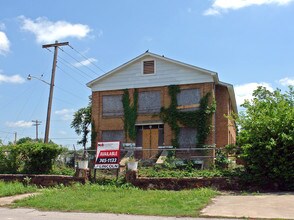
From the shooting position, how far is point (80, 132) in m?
43.6

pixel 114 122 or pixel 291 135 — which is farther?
pixel 114 122

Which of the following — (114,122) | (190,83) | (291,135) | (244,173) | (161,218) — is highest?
(190,83)

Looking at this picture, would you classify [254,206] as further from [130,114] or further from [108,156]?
[130,114]

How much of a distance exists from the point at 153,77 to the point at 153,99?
5.60ft

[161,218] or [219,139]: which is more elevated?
[219,139]

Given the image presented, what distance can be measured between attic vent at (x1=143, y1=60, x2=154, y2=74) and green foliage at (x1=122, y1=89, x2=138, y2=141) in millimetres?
1762

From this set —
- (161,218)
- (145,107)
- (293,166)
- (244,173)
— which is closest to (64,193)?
(161,218)

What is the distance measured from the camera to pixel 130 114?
30.5 m

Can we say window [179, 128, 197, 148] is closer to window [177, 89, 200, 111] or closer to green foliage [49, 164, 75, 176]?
window [177, 89, 200, 111]

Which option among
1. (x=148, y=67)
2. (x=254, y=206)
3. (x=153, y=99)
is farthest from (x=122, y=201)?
(x=148, y=67)

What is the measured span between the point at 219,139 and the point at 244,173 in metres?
13.6

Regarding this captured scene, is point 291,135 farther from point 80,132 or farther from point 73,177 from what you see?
point 80,132

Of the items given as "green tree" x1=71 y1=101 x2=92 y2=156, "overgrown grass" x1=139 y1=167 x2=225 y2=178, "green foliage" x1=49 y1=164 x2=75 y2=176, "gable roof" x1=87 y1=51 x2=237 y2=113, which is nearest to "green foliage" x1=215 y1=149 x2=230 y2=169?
"overgrown grass" x1=139 y1=167 x2=225 y2=178

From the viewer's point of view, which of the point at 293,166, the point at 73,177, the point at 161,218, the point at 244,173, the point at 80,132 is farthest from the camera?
the point at 80,132
